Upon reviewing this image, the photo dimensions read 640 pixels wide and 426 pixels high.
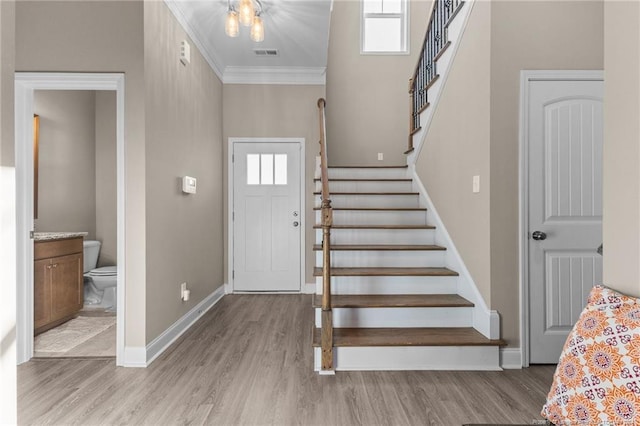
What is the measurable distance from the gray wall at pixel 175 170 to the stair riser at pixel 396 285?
1290mm

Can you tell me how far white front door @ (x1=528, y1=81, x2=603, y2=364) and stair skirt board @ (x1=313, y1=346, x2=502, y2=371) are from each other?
378 millimetres

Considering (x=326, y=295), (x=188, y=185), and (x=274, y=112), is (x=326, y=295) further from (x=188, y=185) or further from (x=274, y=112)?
(x=274, y=112)

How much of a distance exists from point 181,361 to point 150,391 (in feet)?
1.52

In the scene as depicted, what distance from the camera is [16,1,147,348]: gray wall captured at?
2.64 m

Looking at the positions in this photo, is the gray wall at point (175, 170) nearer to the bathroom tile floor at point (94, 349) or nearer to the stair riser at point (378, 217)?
the bathroom tile floor at point (94, 349)

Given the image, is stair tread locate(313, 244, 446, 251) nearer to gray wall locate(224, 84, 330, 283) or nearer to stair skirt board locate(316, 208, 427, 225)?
stair skirt board locate(316, 208, 427, 225)

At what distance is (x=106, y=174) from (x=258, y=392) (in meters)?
3.93

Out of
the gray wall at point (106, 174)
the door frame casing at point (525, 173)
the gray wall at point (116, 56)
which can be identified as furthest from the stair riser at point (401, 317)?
the gray wall at point (106, 174)

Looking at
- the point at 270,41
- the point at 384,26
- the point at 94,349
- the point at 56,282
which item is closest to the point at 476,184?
the point at 270,41

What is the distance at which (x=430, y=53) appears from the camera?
4.01 meters

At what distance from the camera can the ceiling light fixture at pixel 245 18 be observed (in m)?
2.88

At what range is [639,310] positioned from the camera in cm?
121

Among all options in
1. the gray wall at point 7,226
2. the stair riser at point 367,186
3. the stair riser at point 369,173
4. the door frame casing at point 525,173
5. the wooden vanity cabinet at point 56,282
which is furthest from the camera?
the stair riser at point 369,173

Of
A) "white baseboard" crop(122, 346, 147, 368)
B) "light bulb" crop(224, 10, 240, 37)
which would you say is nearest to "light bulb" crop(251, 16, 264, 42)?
"light bulb" crop(224, 10, 240, 37)
